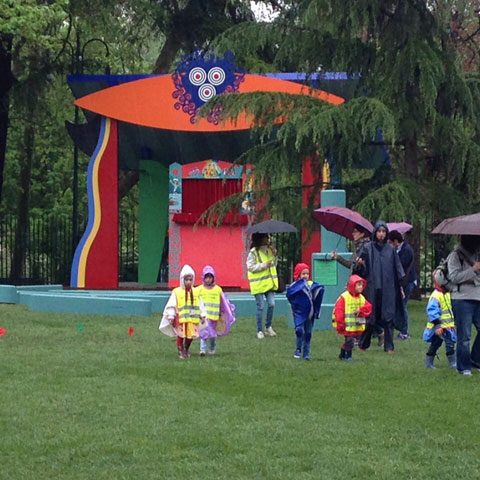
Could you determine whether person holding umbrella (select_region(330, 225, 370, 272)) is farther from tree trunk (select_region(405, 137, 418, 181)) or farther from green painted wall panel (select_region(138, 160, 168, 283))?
green painted wall panel (select_region(138, 160, 168, 283))

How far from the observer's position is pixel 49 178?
40.2m

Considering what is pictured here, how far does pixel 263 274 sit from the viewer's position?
17000 mm

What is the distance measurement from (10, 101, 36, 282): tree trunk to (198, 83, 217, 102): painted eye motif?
23.8ft

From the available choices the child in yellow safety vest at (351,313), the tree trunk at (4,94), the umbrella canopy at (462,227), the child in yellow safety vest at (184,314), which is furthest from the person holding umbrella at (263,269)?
the tree trunk at (4,94)

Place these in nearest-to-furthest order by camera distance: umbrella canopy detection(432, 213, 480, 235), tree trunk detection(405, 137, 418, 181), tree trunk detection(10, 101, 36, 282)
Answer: umbrella canopy detection(432, 213, 480, 235)
tree trunk detection(405, 137, 418, 181)
tree trunk detection(10, 101, 36, 282)

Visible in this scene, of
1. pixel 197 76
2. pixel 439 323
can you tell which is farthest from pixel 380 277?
pixel 197 76

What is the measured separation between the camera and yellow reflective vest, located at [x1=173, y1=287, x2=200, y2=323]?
13797 millimetres

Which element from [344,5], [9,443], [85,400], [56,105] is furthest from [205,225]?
[9,443]

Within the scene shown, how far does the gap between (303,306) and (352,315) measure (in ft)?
2.14

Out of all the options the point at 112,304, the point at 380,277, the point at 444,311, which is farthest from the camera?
the point at 112,304

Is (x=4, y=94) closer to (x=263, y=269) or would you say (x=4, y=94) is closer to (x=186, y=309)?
(x=263, y=269)

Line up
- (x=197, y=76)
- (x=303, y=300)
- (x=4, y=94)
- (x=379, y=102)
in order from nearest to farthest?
(x=303, y=300), (x=379, y=102), (x=197, y=76), (x=4, y=94)

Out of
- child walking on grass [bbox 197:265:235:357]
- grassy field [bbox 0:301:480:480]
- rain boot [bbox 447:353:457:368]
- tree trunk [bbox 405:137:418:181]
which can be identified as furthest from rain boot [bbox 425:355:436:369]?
tree trunk [bbox 405:137:418:181]

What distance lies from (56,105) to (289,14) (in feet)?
40.9
